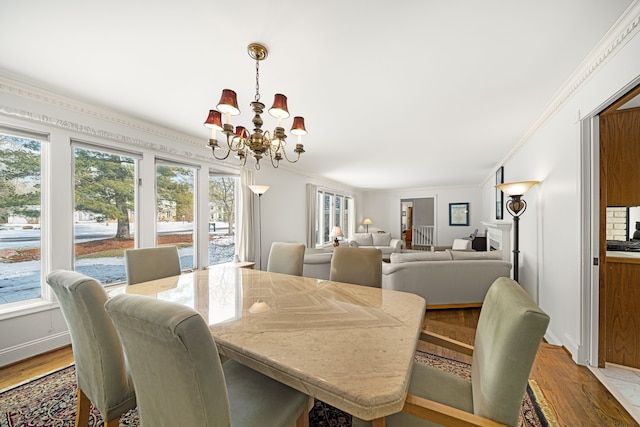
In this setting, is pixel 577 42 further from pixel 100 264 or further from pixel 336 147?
pixel 100 264

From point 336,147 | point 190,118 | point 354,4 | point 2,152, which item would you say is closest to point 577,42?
point 354,4

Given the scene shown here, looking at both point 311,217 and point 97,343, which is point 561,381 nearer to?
point 97,343

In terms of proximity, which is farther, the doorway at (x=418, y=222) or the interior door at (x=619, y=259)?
the doorway at (x=418, y=222)

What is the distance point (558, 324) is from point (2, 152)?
5268mm

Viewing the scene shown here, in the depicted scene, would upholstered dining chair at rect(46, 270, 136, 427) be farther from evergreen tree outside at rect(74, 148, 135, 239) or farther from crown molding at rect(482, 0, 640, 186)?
crown molding at rect(482, 0, 640, 186)

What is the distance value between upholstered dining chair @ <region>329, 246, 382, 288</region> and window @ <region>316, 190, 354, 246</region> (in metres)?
4.69

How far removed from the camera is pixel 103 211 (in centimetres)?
274

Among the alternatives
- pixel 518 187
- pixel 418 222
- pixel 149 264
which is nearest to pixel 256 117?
pixel 149 264

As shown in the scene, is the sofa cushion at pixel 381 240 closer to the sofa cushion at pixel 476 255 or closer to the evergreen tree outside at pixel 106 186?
the sofa cushion at pixel 476 255

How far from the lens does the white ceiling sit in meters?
1.37

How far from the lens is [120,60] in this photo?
181cm

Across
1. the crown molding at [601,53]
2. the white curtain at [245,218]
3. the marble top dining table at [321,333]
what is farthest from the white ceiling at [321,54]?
the marble top dining table at [321,333]

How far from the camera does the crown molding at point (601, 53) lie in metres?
1.41

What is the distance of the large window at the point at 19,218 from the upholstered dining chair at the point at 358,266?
279 centimetres
